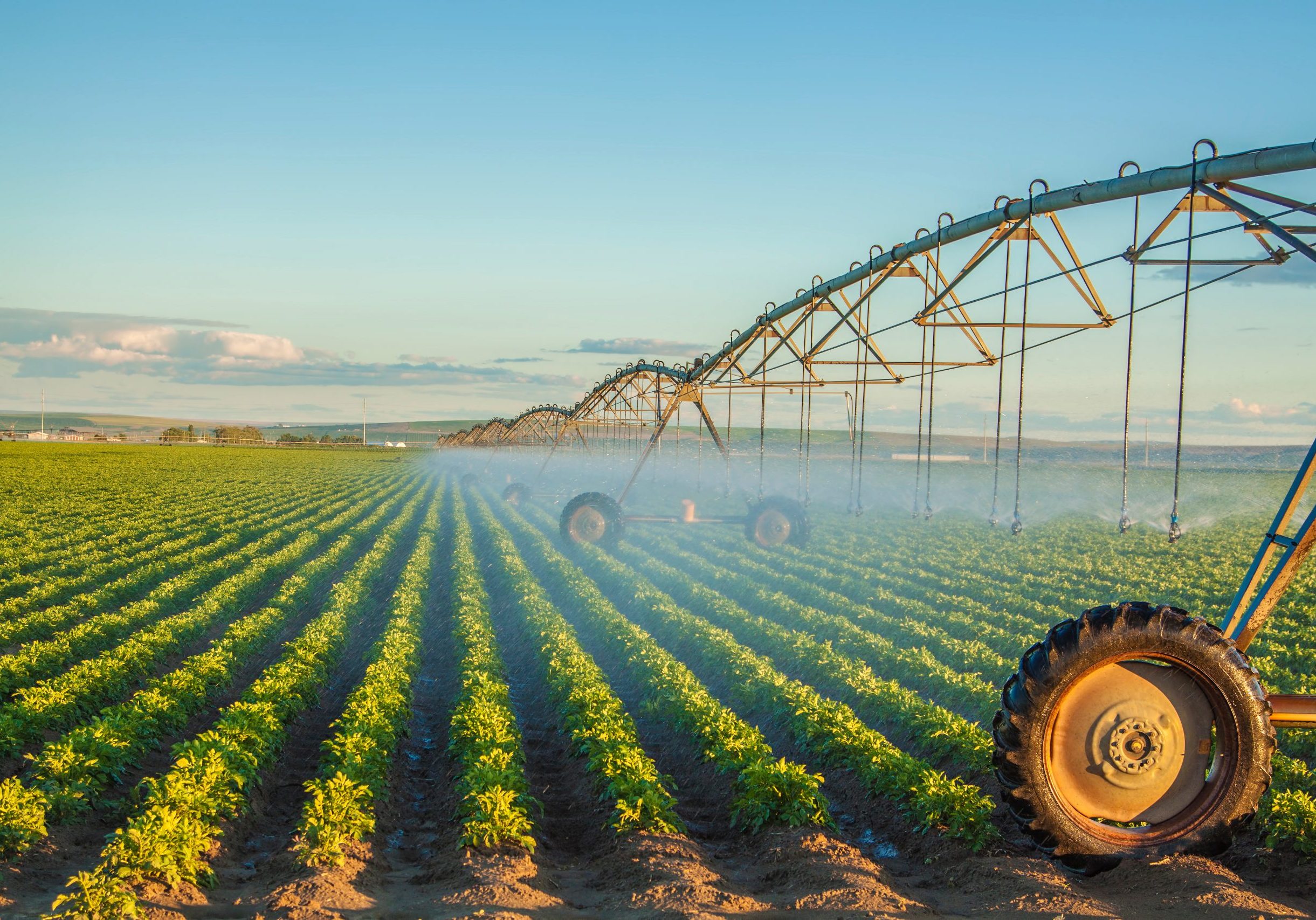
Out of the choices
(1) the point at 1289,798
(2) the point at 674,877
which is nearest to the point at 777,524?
(1) the point at 1289,798

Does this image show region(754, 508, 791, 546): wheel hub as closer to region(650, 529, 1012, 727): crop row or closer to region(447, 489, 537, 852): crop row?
region(650, 529, 1012, 727): crop row

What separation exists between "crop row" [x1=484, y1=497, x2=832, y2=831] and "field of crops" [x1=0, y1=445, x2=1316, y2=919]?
3 cm

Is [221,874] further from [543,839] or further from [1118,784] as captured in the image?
[1118,784]

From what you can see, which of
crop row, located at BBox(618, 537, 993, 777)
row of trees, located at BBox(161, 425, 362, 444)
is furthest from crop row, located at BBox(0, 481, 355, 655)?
row of trees, located at BBox(161, 425, 362, 444)

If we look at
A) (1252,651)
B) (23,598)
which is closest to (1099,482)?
(1252,651)

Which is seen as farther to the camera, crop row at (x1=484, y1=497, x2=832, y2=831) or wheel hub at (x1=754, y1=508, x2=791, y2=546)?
wheel hub at (x1=754, y1=508, x2=791, y2=546)

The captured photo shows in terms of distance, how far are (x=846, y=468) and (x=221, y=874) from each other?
76301 millimetres

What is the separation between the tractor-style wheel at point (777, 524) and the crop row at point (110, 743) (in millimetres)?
13476

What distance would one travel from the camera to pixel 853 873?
638 cm

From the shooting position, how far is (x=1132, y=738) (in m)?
6.04

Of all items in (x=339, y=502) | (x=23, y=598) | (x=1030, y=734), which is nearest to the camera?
(x=1030, y=734)

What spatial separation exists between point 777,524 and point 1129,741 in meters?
19.5

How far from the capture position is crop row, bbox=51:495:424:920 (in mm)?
5695

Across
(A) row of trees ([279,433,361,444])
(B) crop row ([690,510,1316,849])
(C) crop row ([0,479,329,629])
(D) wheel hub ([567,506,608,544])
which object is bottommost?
(C) crop row ([0,479,329,629])
